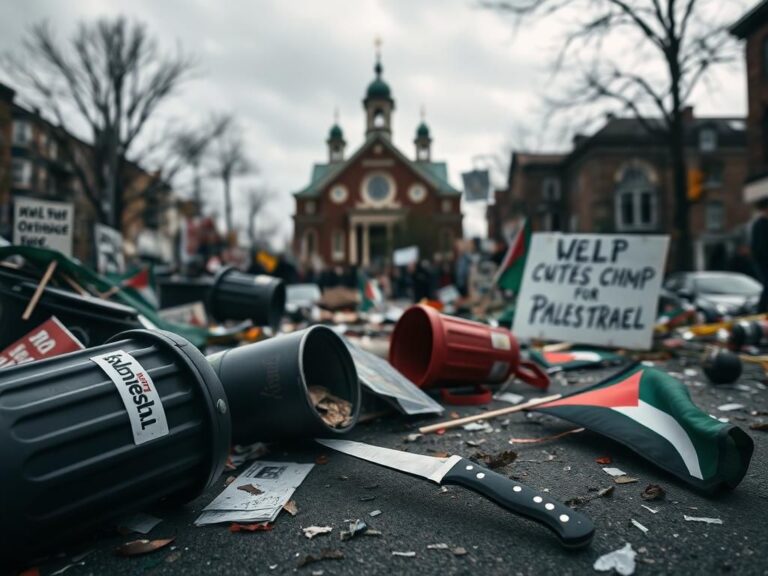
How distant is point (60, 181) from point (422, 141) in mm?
34094

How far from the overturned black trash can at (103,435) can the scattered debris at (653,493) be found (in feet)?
5.51

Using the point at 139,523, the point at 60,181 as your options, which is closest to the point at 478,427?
the point at 139,523

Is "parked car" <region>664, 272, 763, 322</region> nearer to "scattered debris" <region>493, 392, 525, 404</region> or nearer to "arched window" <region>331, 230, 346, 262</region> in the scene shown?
"scattered debris" <region>493, 392, 525, 404</region>

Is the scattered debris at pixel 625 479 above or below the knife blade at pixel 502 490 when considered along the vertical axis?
below

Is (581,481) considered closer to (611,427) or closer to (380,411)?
(611,427)

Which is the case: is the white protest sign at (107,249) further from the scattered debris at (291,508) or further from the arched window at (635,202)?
the arched window at (635,202)

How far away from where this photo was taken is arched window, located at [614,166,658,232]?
123 ft

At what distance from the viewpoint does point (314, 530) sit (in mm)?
2125

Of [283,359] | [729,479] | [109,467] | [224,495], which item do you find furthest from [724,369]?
[109,467]

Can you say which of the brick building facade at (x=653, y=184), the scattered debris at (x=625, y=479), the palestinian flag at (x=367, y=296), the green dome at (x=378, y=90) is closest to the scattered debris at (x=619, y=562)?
the scattered debris at (x=625, y=479)

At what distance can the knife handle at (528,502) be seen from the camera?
6.24 ft

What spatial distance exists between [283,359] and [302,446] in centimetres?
62

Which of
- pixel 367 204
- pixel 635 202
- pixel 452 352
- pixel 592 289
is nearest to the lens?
pixel 452 352

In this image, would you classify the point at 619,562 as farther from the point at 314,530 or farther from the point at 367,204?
the point at 367,204
